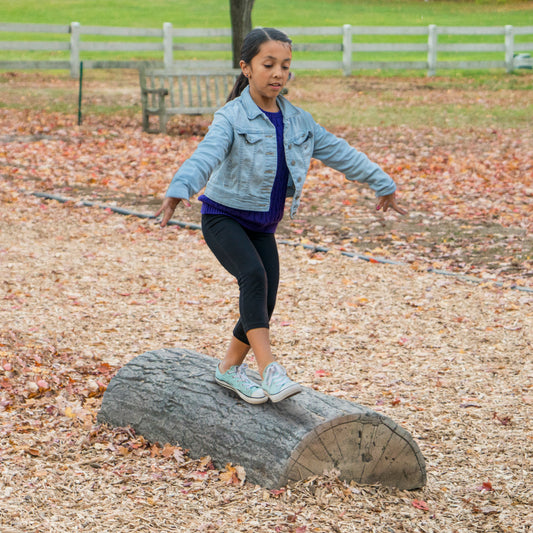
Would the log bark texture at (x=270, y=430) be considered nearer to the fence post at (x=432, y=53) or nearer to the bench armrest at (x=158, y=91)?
the bench armrest at (x=158, y=91)

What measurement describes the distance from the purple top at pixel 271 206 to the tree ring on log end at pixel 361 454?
0.95 metres

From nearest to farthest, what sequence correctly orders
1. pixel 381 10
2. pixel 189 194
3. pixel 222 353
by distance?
pixel 189 194 < pixel 222 353 < pixel 381 10

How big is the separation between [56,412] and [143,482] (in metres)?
1.00

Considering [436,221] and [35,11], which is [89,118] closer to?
[436,221]

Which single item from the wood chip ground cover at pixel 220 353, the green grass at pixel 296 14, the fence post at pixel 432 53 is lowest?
the wood chip ground cover at pixel 220 353

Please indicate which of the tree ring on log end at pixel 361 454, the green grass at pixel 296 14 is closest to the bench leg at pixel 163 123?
the tree ring on log end at pixel 361 454

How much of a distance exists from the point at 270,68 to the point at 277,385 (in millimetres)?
1387

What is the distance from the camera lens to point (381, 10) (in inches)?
1845

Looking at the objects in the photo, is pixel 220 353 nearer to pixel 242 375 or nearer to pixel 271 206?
pixel 242 375

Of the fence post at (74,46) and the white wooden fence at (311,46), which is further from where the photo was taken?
the white wooden fence at (311,46)

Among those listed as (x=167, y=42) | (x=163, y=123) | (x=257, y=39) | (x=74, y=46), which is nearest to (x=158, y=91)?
(x=163, y=123)

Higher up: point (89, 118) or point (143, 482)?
point (89, 118)

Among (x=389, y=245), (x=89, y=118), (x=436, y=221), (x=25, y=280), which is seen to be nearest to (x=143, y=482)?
(x=25, y=280)

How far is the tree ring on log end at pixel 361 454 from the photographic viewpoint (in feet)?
11.6
